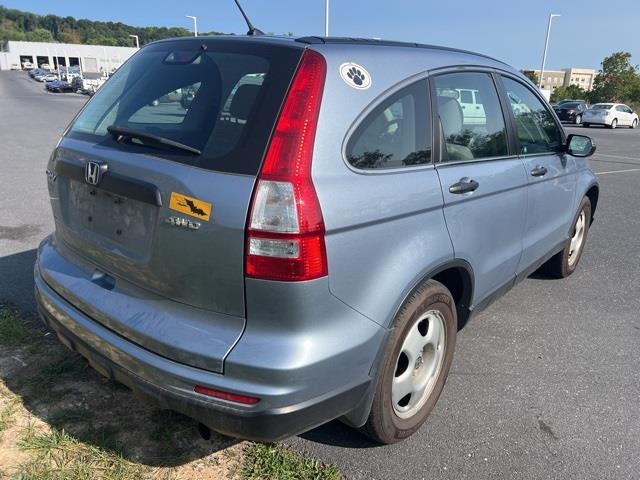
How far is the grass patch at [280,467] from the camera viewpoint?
7.59ft

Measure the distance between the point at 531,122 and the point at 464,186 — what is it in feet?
4.52

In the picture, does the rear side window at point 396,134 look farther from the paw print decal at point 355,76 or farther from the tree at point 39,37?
the tree at point 39,37

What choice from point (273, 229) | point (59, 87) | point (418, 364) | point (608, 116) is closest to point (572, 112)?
point (608, 116)

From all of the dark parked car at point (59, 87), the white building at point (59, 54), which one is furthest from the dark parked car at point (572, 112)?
the white building at point (59, 54)

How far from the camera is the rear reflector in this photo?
185cm

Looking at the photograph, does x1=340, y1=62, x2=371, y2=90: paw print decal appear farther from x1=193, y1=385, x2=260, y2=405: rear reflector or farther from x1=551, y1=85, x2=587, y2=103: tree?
x1=551, y1=85, x2=587, y2=103: tree

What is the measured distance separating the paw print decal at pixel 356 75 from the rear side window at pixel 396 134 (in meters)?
0.13

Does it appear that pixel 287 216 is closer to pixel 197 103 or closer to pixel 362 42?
pixel 197 103

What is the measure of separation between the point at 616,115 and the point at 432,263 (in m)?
34.1

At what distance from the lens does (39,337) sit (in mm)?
3371

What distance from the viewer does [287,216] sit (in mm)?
1817

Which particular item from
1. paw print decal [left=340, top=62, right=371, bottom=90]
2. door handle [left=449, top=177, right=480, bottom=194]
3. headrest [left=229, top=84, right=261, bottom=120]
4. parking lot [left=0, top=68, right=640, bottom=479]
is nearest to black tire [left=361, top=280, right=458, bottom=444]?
parking lot [left=0, top=68, right=640, bottom=479]

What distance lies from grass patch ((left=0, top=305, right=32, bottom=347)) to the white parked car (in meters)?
33.8

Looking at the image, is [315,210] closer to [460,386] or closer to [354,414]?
[354,414]
